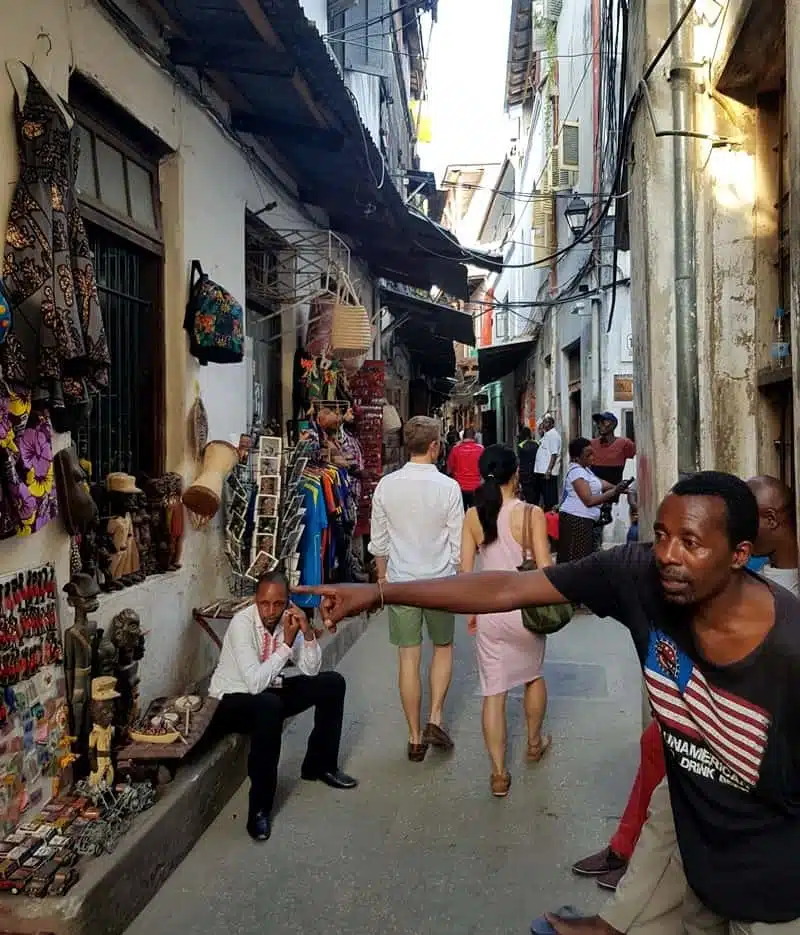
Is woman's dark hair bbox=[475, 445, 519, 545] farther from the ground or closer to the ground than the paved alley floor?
farther from the ground

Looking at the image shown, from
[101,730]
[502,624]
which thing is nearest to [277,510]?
[502,624]

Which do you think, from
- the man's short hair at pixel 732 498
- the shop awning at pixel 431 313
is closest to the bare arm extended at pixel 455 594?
the man's short hair at pixel 732 498

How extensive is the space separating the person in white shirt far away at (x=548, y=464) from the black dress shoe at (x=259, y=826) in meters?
10.4

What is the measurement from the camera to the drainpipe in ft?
14.7

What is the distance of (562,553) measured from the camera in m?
7.97

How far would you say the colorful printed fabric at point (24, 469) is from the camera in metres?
3.09

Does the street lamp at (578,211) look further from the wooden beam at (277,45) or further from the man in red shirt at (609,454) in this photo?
the wooden beam at (277,45)

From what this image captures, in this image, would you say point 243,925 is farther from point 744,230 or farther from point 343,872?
point 744,230

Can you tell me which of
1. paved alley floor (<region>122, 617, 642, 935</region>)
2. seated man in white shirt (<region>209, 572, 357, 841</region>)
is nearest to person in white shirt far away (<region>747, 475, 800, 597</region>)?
paved alley floor (<region>122, 617, 642, 935</region>)

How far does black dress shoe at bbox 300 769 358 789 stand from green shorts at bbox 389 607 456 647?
2.55 feet

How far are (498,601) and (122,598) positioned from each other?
2.67 metres

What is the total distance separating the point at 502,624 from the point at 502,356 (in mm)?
21536

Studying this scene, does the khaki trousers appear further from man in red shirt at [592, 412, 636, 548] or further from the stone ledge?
man in red shirt at [592, 412, 636, 548]

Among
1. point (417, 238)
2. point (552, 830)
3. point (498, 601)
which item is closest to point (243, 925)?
point (552, 830)
